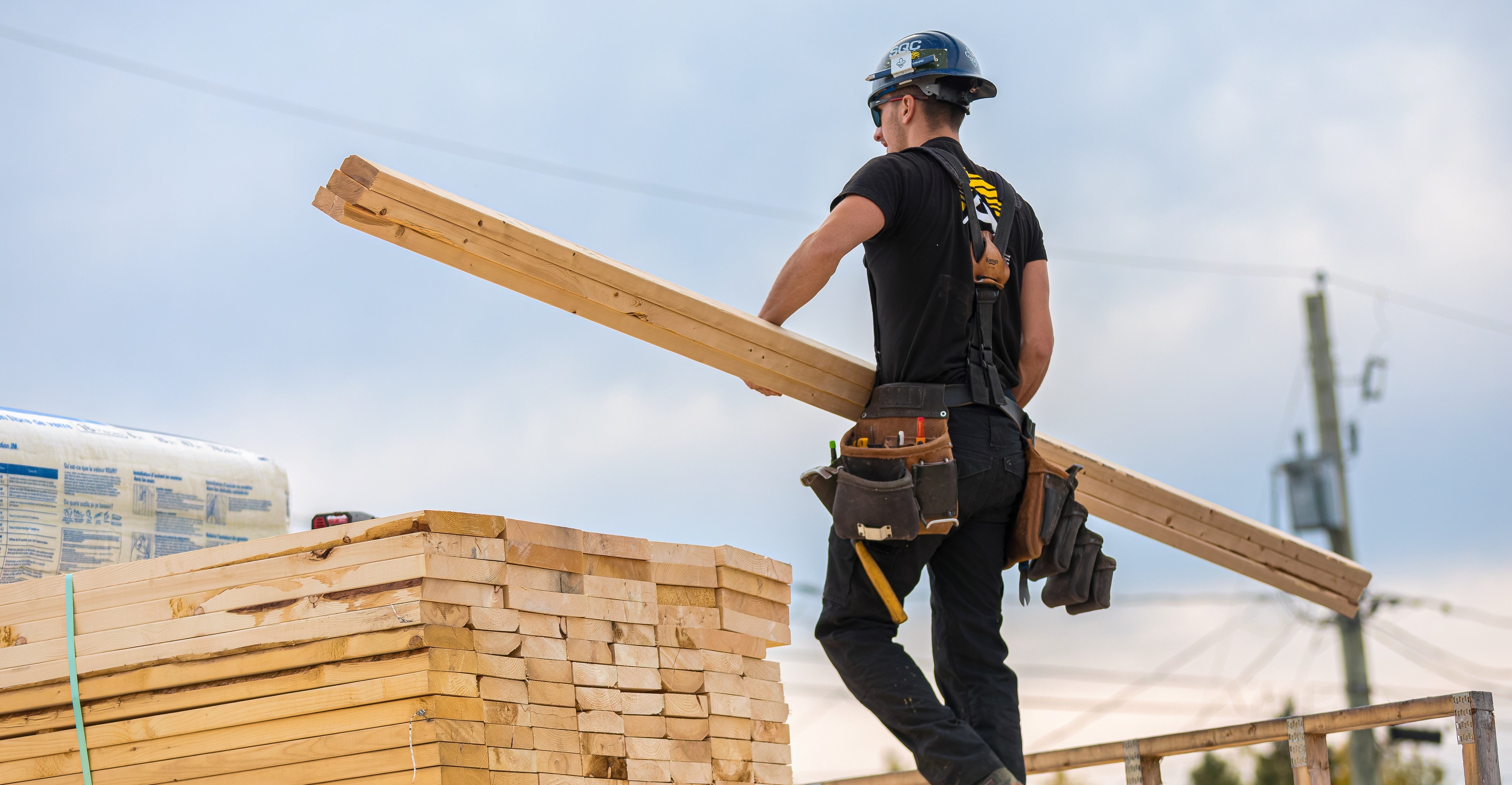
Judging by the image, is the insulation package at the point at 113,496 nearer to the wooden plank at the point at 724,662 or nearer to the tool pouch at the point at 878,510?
the wooden plank at the point at 724,662

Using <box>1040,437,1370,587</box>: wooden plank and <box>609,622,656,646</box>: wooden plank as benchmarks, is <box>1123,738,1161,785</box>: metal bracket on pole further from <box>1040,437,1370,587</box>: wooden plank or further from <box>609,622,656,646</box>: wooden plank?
<box>609,622,656,646</box>: wooden plank

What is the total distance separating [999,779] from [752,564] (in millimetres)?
1074

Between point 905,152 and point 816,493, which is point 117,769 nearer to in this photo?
point 816,493

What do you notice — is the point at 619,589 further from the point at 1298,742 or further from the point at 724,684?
the point at 1298,742

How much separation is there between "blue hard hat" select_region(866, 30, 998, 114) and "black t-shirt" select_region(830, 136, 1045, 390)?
0.20m

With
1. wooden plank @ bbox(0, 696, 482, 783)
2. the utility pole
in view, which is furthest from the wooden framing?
the utility pole

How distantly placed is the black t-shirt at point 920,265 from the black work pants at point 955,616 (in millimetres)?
195

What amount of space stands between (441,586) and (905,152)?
180cm

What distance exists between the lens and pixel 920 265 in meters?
4.09

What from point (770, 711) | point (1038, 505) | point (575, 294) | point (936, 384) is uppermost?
point (575, 294)

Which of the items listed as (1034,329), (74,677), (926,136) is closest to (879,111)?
(926,136)

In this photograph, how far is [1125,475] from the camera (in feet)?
16.9

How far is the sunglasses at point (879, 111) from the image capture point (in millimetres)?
4379

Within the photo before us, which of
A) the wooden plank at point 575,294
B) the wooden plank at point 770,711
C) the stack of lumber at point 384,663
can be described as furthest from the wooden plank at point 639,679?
the wooden plank at point 575,294
